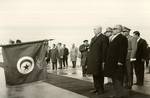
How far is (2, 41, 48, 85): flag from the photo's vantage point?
21.9 feet

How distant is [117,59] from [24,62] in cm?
189

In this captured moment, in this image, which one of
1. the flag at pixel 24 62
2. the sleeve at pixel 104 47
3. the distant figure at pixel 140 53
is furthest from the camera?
the distant figure at pixel 140 53

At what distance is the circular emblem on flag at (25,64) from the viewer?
21.9 ft

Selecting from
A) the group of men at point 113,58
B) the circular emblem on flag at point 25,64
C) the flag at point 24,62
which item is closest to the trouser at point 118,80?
the group of men at point 113,58

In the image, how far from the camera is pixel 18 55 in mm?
6824

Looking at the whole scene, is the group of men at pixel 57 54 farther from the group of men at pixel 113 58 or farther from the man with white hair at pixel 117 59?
the man with white hair at pixel 117 59

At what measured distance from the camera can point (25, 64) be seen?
6707 millimetres

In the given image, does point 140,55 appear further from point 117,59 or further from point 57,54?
point 57,54

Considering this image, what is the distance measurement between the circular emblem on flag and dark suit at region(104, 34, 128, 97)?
5.39ft

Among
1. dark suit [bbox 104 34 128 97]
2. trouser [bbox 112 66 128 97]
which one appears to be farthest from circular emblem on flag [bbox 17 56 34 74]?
trouser [bbox 112 66 128 97]

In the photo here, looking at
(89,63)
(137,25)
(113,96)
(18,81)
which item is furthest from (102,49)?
(137,25)

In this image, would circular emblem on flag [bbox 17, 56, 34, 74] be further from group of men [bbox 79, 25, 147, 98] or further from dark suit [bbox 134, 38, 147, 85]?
dark suit [bbox 134, 38, 147, 85]

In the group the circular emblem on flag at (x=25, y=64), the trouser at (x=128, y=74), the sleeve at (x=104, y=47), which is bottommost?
the trouser at (x=128, y=74)

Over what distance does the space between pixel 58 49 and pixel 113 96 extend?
494 inches
